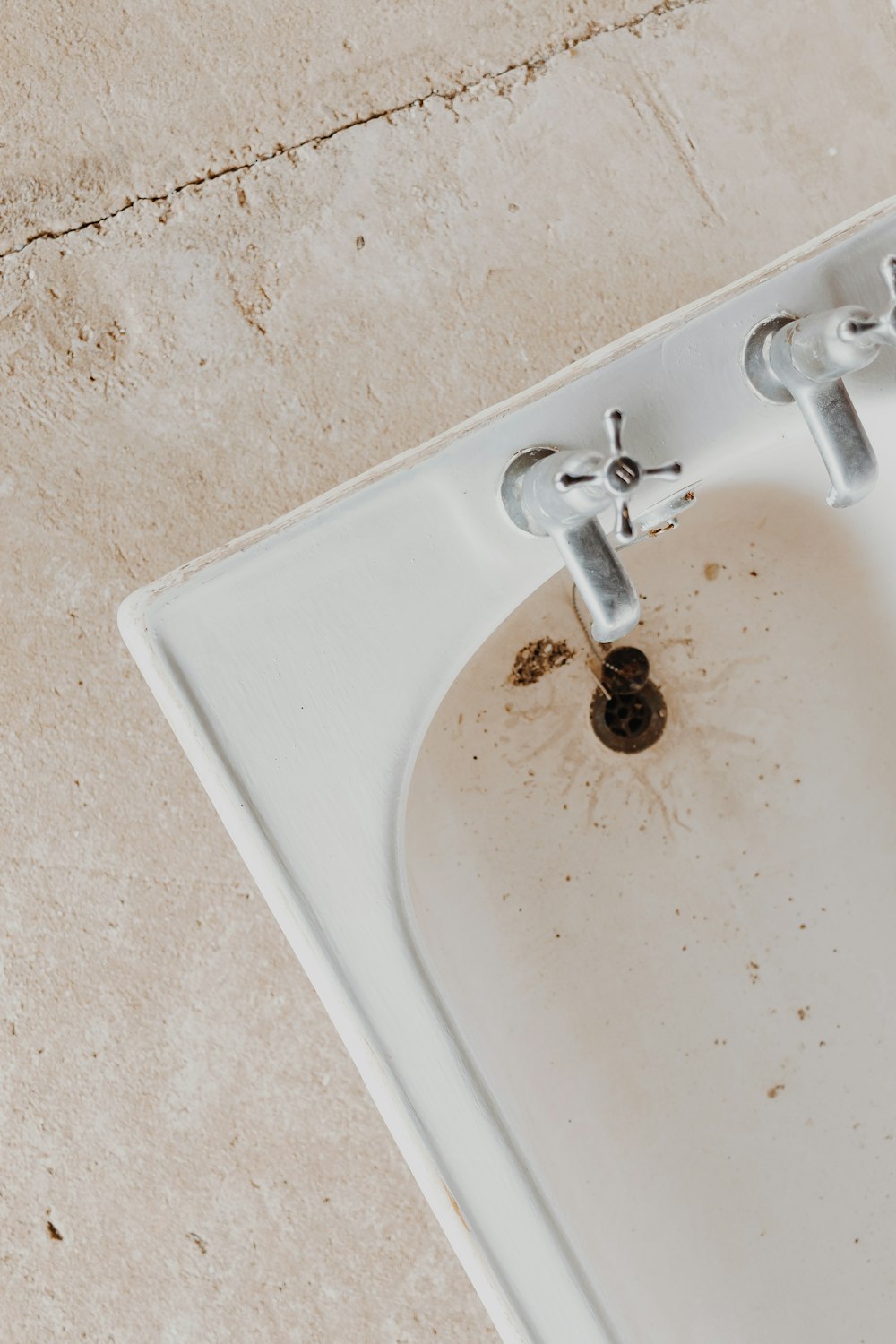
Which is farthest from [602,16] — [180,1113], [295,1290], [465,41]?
[295,1290]

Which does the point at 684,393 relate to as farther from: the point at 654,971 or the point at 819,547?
the point at 654,971

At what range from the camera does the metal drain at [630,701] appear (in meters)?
0.92

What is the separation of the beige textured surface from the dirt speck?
0.36 m

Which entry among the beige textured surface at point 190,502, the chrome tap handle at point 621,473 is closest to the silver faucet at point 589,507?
the chrome tap handle at point 621,473

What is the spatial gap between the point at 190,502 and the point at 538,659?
0.48 m

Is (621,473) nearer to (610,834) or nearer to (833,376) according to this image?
(833,376)

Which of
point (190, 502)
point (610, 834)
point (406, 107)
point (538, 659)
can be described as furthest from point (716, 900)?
point (406, 107)

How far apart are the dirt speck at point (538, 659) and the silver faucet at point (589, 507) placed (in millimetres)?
271

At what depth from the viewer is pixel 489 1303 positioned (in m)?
0.60

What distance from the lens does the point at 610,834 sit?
890 mm

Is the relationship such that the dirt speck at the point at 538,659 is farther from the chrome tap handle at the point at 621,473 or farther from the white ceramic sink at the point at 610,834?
the chrome tap handle at the point at 621,473

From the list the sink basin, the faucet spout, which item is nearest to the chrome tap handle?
the faucet spout

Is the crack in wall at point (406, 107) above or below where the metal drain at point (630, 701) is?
above

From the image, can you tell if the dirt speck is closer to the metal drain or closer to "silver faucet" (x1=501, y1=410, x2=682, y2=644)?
the metal drain
